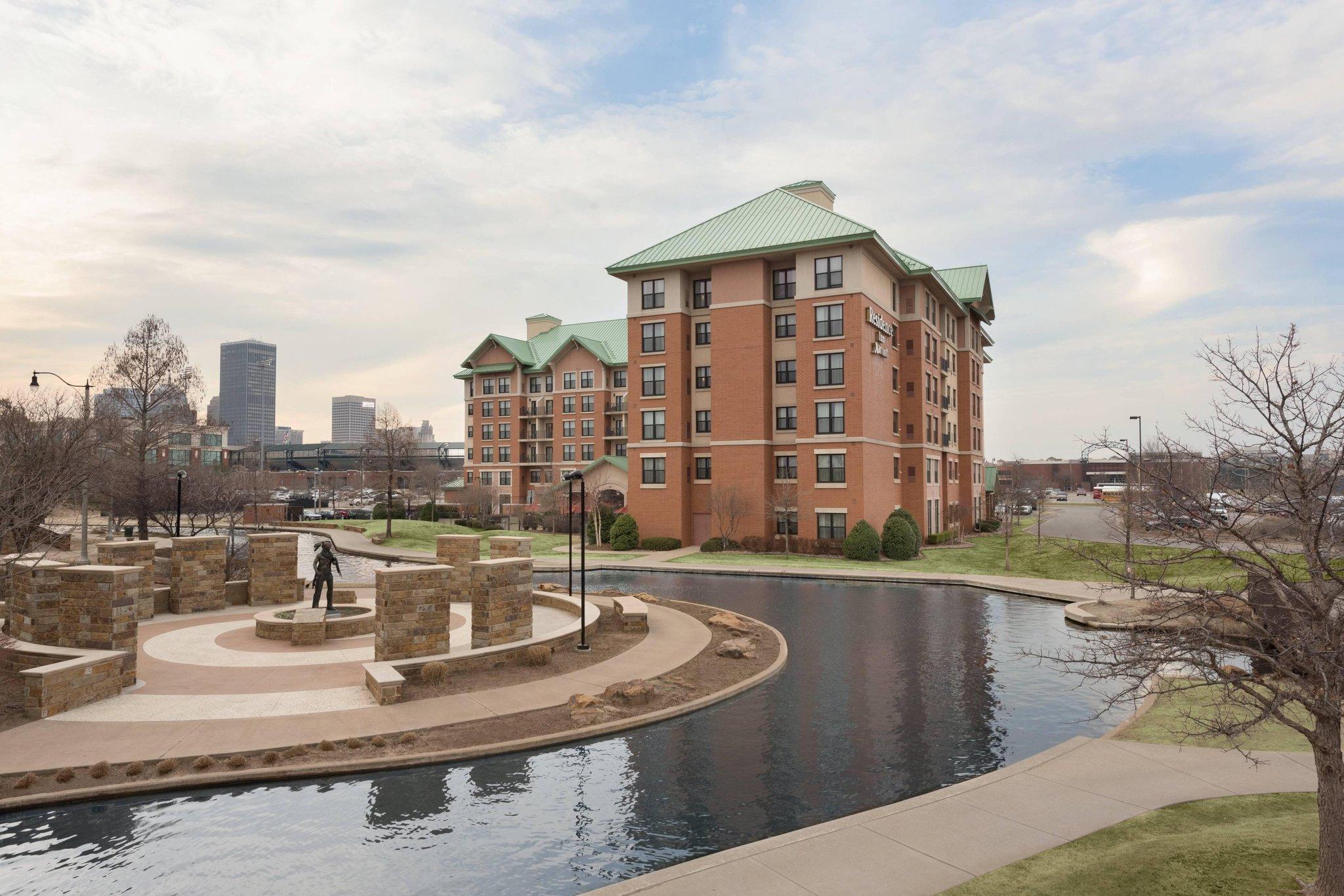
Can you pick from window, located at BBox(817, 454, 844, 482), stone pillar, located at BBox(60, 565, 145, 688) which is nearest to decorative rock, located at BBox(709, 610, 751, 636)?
stone pillar, located at BBox(60, 565, 145, 688)

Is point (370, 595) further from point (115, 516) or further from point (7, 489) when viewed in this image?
point (115, 516)

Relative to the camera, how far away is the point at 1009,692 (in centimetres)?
1579

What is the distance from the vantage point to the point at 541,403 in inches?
3162

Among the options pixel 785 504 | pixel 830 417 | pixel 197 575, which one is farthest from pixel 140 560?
pixel 830 417

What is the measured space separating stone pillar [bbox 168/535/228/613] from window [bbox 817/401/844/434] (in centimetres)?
3063

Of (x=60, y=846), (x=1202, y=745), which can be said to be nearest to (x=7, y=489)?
(x=60, y=846)

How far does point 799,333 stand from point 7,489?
36622mm

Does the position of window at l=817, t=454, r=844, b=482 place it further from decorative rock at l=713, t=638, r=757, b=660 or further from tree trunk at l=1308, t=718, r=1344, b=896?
tree trunk at l=1308, t=718, r=1344, b=896

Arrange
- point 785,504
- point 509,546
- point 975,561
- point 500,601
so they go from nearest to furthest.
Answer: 1. point 500,601
2. point 509,546
3. point 975,561
4. point 785,504

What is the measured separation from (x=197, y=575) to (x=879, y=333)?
35.8 meters

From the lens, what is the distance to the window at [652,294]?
156 feet

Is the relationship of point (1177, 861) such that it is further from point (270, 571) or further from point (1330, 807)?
point (270, 571)

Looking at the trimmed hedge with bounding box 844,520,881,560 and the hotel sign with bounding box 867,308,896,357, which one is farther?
the hotel sign with bounding box 867,308,896,357

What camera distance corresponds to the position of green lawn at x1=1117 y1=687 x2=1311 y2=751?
38.4ft
